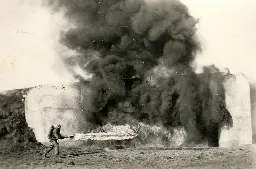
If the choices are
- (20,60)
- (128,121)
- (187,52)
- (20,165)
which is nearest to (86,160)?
(20,165)

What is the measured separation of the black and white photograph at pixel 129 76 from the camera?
10.4 m

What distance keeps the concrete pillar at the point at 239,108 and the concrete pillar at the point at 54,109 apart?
434 centimetres

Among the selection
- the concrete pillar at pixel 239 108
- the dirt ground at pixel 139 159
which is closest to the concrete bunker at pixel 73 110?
the concrete pillar at pixel 239 108

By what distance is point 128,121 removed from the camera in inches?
460

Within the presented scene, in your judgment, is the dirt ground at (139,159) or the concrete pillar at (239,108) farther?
the concrete pillar at (239,108)

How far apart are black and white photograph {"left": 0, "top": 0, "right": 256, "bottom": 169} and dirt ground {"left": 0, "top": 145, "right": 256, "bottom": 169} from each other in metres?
0.07

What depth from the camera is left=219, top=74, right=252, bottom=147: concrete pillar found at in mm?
10750

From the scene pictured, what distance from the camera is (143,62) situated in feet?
37.8

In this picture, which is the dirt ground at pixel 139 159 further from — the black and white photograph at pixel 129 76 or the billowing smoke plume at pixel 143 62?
the billowing smoke plume at pixel 143 62

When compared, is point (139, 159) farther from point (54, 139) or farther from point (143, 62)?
point (143, 62)

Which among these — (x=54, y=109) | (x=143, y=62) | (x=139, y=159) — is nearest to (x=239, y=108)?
(x=143, y=62)

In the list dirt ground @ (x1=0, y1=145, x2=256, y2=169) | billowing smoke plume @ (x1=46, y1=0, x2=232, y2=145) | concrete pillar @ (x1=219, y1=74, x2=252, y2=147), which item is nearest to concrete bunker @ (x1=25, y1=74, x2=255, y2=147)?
concrete pillar @ (x1=219, y1=74, x2=252, y2=147)

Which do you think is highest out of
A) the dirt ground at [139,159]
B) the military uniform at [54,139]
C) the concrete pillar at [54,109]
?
the concrete pillar at [54,109]

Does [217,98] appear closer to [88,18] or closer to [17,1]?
[88,18]
